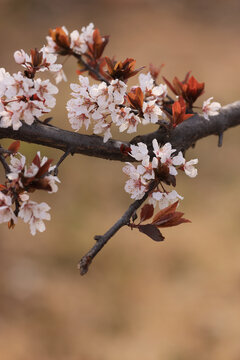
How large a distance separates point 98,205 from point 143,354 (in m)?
1.42

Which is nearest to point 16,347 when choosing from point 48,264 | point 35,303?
point 35,303

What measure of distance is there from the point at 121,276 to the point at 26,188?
8.63 feet

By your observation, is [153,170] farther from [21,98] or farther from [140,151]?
[21,98]

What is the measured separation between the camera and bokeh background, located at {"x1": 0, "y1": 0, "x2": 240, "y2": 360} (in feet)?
9.01

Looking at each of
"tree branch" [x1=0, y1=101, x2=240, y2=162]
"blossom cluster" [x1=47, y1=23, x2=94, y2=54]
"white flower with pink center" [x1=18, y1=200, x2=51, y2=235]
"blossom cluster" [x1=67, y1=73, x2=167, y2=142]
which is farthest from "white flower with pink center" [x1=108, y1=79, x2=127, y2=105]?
"blossom cluster" [x1=47, y1=23, x2=94, y2=54]

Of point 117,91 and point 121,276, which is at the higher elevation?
point 117,91

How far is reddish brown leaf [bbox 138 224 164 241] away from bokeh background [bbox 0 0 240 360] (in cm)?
210

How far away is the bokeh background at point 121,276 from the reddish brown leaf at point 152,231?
210 centimetres

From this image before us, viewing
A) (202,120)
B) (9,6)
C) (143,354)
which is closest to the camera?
(202,120)

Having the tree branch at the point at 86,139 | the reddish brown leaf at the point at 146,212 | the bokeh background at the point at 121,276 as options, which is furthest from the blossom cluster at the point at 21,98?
the bokeh background at the point at 121,276

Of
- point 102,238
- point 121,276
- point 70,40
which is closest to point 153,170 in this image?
point 102,238

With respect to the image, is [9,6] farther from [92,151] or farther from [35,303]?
[92,151]

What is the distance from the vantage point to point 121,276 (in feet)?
10.5

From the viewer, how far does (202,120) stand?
3.26 ft
